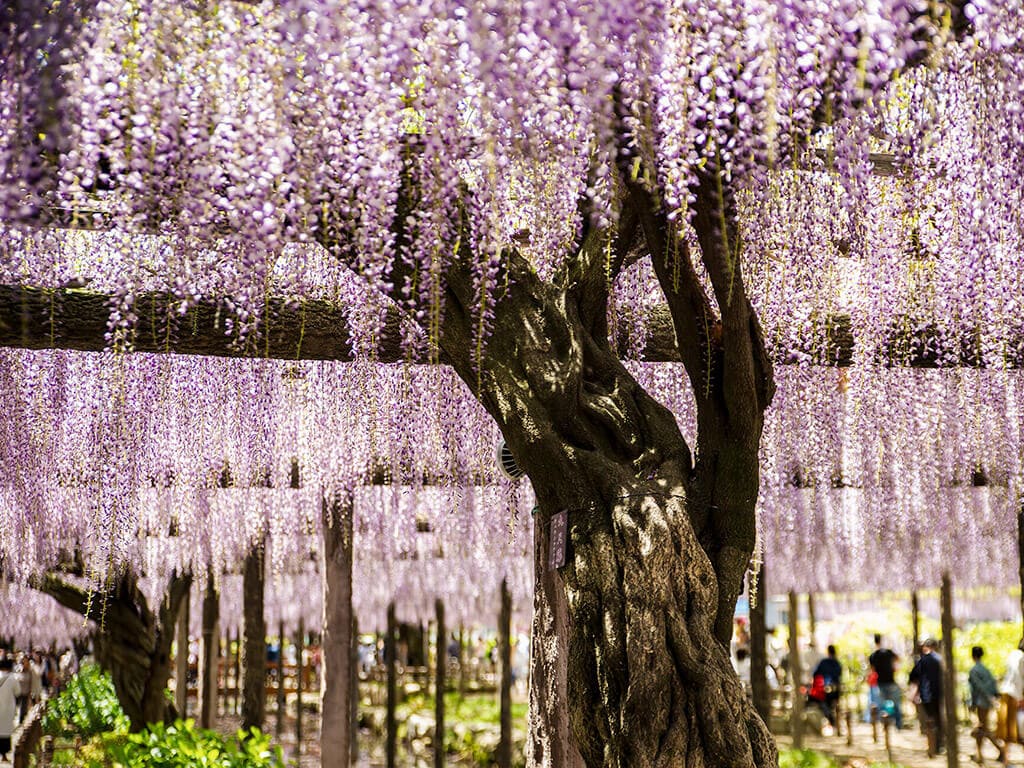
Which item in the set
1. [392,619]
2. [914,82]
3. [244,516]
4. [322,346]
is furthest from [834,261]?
[392,619]

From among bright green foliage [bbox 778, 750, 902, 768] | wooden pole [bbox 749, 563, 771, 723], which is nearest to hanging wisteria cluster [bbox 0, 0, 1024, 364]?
wooden pole [bbox 749, 563, 771, 723]

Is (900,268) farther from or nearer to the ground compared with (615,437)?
farther from the ground

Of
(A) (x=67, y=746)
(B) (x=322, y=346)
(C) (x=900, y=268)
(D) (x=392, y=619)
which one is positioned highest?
(C) (x=900, y=268)

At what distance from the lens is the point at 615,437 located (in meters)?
3.26

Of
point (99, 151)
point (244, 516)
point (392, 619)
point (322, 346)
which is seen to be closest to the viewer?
point (99, 151)

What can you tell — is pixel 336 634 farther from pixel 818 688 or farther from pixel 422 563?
pixel 818 688

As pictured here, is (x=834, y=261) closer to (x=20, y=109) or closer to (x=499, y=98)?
(x=499, y=98)

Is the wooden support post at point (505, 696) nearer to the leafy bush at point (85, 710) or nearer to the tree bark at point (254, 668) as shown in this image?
the tree bark at point (254, 668)

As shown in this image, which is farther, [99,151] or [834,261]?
[834,261]

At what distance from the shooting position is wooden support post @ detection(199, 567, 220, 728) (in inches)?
428

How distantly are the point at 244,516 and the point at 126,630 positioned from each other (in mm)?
1460

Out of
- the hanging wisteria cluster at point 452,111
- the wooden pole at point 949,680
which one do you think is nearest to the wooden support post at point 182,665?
the wooden pole at point 949,680

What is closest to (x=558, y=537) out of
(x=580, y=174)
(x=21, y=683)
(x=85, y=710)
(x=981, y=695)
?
(x=580, y=174)

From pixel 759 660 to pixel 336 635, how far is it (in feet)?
8.93
